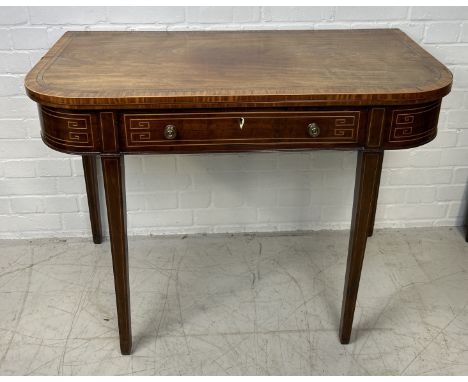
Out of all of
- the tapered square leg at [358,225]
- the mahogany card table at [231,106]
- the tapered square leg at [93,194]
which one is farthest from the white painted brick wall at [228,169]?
the tapered square leg at [358,225]

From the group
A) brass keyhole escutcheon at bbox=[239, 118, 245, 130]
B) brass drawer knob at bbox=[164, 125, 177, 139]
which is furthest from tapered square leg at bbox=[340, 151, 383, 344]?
brass drawer knob at bbox=[164, 125, 177, 139]

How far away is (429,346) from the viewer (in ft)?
5.87

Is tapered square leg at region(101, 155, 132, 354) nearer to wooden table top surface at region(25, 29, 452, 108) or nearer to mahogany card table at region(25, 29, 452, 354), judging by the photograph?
mahogany card table at region(25, 29, 452, 354)

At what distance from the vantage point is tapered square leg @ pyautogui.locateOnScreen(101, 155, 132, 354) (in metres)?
1.47

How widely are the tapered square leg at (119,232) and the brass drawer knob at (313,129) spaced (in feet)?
1.57

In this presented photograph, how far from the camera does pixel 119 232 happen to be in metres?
1.57

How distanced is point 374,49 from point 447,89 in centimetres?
34

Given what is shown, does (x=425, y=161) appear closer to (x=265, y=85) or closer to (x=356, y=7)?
(x=356, y=7)

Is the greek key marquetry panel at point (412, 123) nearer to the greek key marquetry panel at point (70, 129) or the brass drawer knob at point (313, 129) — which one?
the brass drawer knob at point (313, 129)

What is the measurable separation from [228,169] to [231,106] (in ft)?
2.75

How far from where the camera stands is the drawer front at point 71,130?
4.56 feet

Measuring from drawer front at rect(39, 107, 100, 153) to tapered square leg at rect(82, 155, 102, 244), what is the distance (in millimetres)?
629

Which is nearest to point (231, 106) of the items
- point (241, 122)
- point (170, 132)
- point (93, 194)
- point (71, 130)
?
point (241, 122)

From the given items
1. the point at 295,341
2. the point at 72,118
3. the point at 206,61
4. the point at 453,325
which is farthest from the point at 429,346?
the point at 72,118
